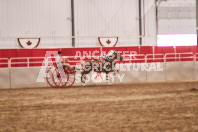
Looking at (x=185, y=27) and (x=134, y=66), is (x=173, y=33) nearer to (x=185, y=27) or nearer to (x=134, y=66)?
(x=185, y=27)

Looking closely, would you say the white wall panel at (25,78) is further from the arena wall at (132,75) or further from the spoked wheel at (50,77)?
the spoked wheel at (50,77)

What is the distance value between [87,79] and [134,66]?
2.48m

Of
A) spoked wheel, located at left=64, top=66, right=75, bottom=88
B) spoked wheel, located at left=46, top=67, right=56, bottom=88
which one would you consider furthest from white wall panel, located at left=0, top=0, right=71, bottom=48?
spoked wheel, located at left=64, top=66, right=75, bottom=88

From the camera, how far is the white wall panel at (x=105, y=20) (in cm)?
2192

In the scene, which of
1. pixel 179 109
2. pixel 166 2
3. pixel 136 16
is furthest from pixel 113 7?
pixel 179 109

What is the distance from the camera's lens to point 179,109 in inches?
275

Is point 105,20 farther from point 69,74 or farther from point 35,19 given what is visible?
point 69,74

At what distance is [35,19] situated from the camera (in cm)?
2141

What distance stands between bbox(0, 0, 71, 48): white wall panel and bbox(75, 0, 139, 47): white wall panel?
0.84m

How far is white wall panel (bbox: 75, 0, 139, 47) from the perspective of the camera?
21.9m

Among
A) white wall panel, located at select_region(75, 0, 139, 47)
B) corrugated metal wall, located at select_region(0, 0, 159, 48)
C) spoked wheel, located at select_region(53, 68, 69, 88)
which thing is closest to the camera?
spoked wheel, located at select_region(53, 68, 69, 88)

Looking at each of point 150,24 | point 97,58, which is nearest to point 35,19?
point 97,58

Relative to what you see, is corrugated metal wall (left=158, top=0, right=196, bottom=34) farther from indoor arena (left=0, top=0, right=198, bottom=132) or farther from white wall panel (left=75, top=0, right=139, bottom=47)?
white wall panel (left=75, top=0, right=139, bottom=47)

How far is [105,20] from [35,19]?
452cm
